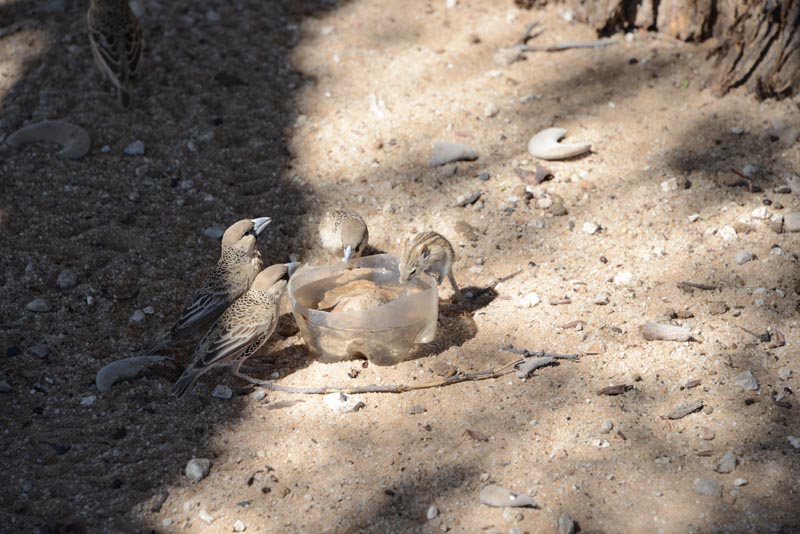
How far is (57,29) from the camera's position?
26.9ft

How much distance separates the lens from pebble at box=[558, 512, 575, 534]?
13.6 feet

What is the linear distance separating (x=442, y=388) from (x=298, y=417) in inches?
Answer: 32.4

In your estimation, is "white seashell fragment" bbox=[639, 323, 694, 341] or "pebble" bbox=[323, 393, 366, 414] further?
"white seashell fragment" bbox=[639, 323, 694, 341]

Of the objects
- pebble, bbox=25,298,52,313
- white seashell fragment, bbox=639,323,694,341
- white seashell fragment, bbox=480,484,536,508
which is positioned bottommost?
pebble, bbox=25,298,52,313

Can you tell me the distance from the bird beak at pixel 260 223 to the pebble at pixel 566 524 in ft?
9.62

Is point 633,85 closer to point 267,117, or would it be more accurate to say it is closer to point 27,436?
point 267,117

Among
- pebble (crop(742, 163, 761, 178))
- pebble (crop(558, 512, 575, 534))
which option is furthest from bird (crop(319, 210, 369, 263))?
pebble (crop(742, 163, 761, 178))

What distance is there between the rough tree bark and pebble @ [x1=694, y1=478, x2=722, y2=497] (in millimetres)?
3722

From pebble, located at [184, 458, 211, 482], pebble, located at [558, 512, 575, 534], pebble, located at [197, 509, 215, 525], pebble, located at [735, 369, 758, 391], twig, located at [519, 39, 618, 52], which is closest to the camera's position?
pebble, located at [558, 512, 575, 534]

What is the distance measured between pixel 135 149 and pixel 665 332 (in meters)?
4.26

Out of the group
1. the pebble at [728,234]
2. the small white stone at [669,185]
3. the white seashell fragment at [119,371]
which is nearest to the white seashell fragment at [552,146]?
the small white stone at [669,185]

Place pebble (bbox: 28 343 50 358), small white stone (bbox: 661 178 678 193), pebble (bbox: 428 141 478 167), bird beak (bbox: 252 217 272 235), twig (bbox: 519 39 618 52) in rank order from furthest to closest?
twig (bbox: 519 39 618 52) < pebble (bbox: 428 141 478 167) < small white stone (bbox: 661 178 678 193) < bird beak (bbox: 252 217 272 235) < pebble (bbox: 28 343 50 358)

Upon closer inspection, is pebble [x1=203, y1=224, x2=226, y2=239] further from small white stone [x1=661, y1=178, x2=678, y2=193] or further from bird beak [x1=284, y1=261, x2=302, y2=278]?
small white stone [x1=661, y1=178, x2=678, y2=193]

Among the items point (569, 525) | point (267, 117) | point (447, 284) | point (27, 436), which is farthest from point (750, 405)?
point (267, 117)
